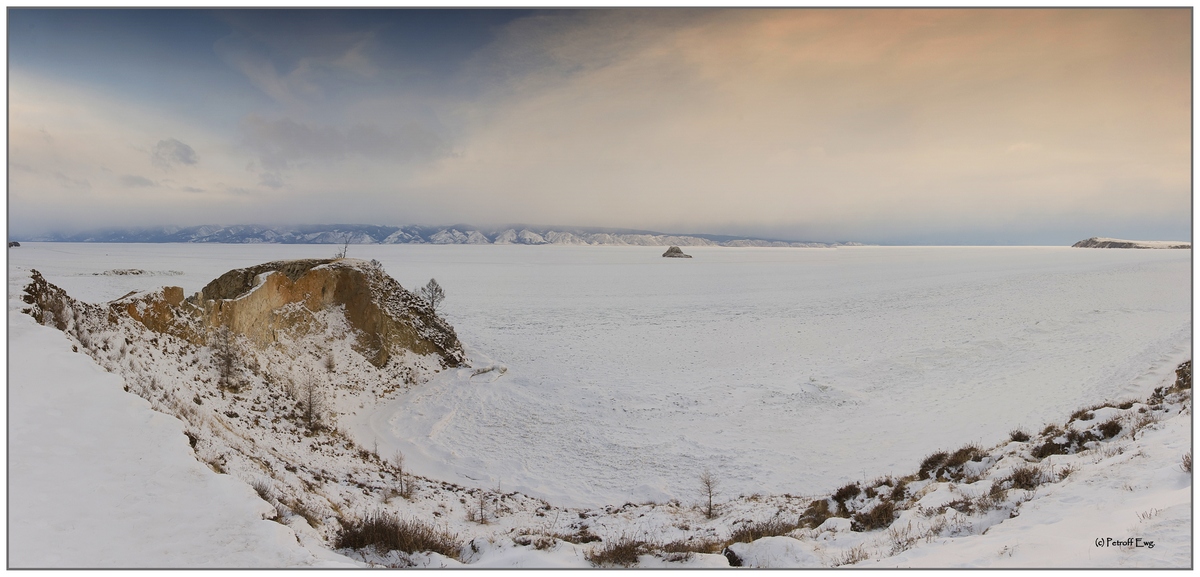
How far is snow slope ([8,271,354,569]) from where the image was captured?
481 centimetres

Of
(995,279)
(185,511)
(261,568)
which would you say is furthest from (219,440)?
(995,279)

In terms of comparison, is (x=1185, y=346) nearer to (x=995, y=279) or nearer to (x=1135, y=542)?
(x=1135, y=542)

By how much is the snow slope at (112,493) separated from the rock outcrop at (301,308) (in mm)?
4530

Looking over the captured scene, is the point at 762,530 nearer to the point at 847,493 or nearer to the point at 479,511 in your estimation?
the point at 847,493

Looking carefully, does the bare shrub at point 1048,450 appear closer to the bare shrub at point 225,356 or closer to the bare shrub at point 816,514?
the bare shrub at point 816,514

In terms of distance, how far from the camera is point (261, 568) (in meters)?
5.11

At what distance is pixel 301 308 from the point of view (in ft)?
49.3

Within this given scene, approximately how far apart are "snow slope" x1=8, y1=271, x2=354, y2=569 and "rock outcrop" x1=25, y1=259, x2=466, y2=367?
14.9ft

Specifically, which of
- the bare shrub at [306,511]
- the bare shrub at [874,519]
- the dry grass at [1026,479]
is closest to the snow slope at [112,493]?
the bare shrub at [306,511]

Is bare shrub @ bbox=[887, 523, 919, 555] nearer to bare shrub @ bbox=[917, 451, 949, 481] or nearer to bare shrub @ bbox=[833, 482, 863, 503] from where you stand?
bare shrub @ bbox=[833, 482, 863, 503]

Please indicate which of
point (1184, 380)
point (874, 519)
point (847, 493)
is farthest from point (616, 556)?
point (1184, 380)

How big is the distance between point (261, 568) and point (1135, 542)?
9.17 m

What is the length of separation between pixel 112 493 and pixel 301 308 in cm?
1087

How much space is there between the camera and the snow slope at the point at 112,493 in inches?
189
